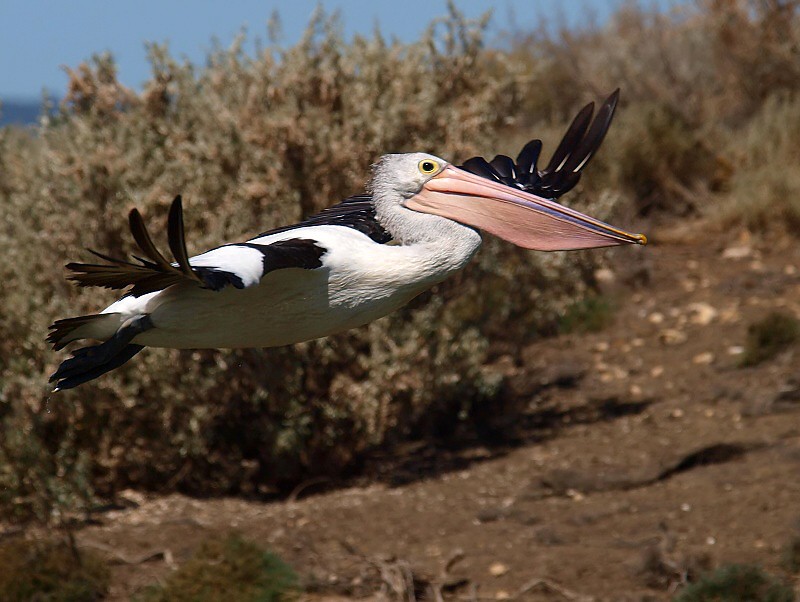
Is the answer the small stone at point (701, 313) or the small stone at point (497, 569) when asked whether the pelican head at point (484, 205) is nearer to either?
the small stone at point (497, 569)

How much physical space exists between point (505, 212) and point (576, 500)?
4.67m

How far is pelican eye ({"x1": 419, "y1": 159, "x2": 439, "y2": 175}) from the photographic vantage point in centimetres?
473

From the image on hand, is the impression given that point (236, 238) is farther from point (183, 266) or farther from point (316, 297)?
point (183, 266)

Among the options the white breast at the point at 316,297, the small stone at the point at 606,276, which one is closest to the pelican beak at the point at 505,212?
the white breast at the point at 316,297

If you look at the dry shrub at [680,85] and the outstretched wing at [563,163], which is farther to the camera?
the dry shrub at [680,85]

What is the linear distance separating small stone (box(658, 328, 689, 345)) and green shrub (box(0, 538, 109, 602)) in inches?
256

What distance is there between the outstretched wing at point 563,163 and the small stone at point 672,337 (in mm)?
6938

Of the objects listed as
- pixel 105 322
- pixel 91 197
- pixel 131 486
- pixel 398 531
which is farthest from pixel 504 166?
pixel 131 486

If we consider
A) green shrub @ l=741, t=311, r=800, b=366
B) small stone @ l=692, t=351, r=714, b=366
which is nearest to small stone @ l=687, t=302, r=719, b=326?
small stone @ l=692, t=351, r=714, b=366

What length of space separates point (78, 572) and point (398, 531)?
2.19 meters

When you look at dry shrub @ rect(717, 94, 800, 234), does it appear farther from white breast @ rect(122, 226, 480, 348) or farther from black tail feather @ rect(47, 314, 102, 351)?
black tail feather @ rect(47, 314, 102, 351)

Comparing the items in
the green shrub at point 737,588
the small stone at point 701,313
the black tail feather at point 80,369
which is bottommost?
the green shrub at point 737,588

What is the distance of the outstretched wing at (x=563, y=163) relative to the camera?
17.4ft

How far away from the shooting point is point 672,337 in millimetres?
12148
